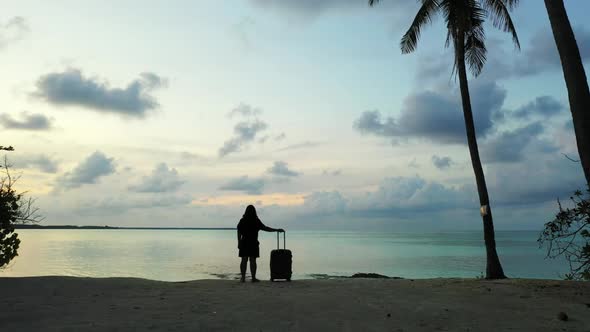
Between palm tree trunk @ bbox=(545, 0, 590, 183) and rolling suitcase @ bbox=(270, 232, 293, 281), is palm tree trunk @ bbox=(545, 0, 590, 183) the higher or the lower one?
the higher one

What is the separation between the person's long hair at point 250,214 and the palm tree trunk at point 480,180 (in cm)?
725

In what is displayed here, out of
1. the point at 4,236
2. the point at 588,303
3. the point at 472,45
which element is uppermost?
the point at 472,45

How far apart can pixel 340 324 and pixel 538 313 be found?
3547mm

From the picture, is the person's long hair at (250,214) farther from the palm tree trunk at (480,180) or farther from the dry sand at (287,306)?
the palm tree trunk at (480,180)

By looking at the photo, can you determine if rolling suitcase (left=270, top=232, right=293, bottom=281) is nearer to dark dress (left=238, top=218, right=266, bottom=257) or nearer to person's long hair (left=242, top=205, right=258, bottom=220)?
dark dress (left=238, top=218, right=266, bottom=257)

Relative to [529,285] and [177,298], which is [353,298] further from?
[529,285]

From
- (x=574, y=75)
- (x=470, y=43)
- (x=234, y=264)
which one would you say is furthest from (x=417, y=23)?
(x=234, y=264)

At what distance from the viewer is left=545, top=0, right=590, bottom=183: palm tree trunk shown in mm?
7906

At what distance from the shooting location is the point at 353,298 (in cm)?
871

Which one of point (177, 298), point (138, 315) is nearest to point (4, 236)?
point (177, 298)

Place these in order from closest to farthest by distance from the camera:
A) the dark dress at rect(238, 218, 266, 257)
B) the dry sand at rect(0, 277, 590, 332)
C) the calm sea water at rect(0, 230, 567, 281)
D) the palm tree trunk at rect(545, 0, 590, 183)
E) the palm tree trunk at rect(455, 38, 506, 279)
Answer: the dry sand at rect(0, 277, 590, 332)
the palm tree trunk at rect(545, 0, 590, 183)
the dark dress at rect(238, 218, 266, 257)
the palm tree trunk at rect(455, 38, 506, 279)
the calm sea water at rect(0, 230, 567, 281)

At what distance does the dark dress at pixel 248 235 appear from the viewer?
12.5m

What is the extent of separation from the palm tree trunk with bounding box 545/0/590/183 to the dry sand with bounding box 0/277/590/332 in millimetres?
2933

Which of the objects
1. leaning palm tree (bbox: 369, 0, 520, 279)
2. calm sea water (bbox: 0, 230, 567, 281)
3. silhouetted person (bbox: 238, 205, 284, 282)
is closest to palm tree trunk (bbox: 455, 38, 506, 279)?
leaning palm tree (bbox: 369, 0, 520, 279)
